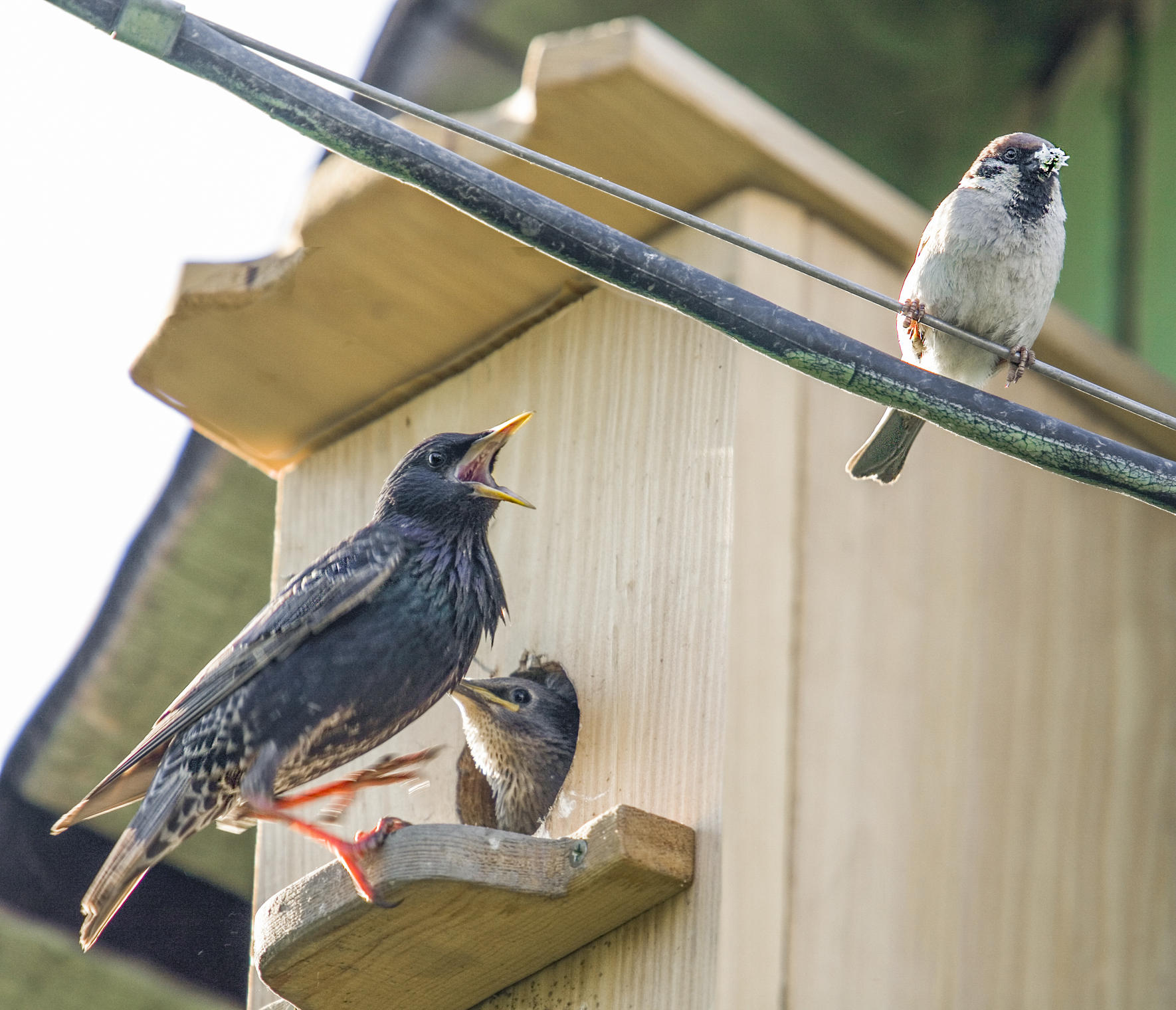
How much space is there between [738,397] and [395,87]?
1.19 m

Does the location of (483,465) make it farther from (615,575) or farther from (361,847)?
(361,847)

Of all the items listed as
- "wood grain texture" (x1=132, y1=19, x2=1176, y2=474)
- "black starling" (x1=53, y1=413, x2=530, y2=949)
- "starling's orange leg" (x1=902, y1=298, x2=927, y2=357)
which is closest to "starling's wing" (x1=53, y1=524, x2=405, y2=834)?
"black starling" (x1=53, y1=413, x2=530, y2=949)

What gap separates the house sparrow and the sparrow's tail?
0.05 metres

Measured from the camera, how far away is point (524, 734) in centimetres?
318

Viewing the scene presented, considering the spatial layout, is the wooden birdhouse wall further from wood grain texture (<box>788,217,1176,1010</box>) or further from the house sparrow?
the house sparrow

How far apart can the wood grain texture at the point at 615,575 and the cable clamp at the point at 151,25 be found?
4.42ft

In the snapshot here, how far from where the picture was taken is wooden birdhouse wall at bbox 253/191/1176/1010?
2744 millimetres

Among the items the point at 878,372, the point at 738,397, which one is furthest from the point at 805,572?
the point at 878,372

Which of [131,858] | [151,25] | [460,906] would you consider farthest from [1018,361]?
[131,858]

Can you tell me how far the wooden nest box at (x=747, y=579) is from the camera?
2.76 m

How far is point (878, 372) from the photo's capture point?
6.33ft

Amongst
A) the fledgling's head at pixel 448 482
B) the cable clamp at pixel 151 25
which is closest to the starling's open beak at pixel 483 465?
the fledgling's head at pixel 448 482

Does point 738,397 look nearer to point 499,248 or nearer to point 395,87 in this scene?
point 499,248

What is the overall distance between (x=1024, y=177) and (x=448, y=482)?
48.3 inches
